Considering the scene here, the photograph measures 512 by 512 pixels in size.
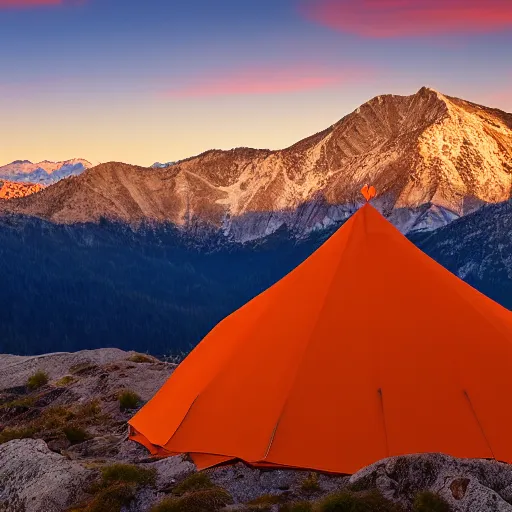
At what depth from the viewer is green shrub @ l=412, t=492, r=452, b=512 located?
11.1 meters

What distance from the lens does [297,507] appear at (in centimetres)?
1256

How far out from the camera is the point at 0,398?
42719 mm

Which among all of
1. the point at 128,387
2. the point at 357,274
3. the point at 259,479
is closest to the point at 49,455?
the point at 259,479

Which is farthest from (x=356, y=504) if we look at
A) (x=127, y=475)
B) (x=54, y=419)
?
(x=54, y=419)

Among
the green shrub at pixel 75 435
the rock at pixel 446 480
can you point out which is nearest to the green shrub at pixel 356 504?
the rock at pixel 446 480

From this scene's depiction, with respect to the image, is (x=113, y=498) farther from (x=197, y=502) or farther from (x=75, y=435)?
(x=75, y=435)

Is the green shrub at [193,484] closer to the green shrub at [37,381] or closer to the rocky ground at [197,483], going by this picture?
the rocky ground at [197,483]

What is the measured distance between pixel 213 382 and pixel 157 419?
2700 mm

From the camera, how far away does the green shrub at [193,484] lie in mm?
15363

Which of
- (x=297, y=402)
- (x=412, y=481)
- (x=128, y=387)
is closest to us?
Answer: (x=412, y=481)

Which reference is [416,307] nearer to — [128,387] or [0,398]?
[128,387]

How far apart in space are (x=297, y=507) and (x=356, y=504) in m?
1.38

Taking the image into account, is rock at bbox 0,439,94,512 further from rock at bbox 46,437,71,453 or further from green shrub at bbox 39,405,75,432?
green shrub at bbox 39,405,75,432

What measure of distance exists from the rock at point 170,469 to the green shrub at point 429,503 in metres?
6.85
